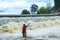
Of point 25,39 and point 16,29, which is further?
point 16,29

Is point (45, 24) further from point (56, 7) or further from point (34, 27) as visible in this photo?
point (56, 7)

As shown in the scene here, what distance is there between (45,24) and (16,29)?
406 centimetres

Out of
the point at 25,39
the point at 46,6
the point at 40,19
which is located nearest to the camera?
the point at 25,39

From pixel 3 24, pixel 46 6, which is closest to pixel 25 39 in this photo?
pixel 3 24

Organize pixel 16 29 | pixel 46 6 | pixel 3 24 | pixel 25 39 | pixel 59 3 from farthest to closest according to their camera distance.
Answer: pixel 46 6
pixel 59 3
pixel 3 24
pixel 16 29
pixel 25 39

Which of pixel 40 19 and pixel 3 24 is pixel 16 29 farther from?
pixel 40 19

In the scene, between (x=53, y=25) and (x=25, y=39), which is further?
(x=53, y=25)

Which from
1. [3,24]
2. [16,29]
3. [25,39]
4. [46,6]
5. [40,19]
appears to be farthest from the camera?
[46,6]

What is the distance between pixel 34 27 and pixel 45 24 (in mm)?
1760

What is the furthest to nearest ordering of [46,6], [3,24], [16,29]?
[46,6], [3,24], [16,29]

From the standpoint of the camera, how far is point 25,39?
57.5 ft

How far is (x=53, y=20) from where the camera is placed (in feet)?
104

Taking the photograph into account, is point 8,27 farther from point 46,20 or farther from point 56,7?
point 56,7

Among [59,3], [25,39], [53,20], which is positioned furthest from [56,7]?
[25,39]
